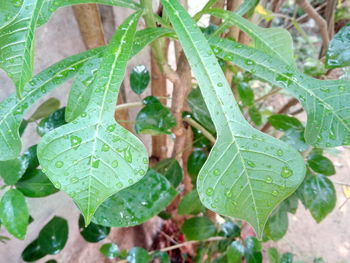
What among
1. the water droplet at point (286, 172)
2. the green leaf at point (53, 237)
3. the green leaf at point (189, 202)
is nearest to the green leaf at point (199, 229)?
the green leaf at point (189, 202)

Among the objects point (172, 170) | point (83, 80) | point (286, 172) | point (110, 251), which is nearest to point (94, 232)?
point (110, 251)

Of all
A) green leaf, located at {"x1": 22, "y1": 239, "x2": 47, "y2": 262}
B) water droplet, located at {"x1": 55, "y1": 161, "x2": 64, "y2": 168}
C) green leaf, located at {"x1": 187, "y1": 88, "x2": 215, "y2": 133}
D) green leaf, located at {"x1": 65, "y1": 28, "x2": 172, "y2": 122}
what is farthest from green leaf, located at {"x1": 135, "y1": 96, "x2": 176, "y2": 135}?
green leaf, located at {"x1": 22, "y1": 239, "x2": 47, "y2": 262}

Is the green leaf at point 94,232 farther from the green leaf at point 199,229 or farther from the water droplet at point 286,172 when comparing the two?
the water droplet at point 286,172

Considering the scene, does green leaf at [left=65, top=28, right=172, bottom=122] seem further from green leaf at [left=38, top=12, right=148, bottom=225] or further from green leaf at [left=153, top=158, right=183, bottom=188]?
green leaf at [left=153, top=158, right=183, bottom=188]

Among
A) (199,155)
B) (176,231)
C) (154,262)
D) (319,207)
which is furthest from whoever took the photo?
(176,231)

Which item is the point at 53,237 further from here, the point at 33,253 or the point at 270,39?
the point at 270,39

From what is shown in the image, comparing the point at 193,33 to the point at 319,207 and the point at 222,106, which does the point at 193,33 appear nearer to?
the point at 222,106

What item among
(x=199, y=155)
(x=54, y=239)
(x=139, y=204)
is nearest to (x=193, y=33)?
(x=139, y=204)
